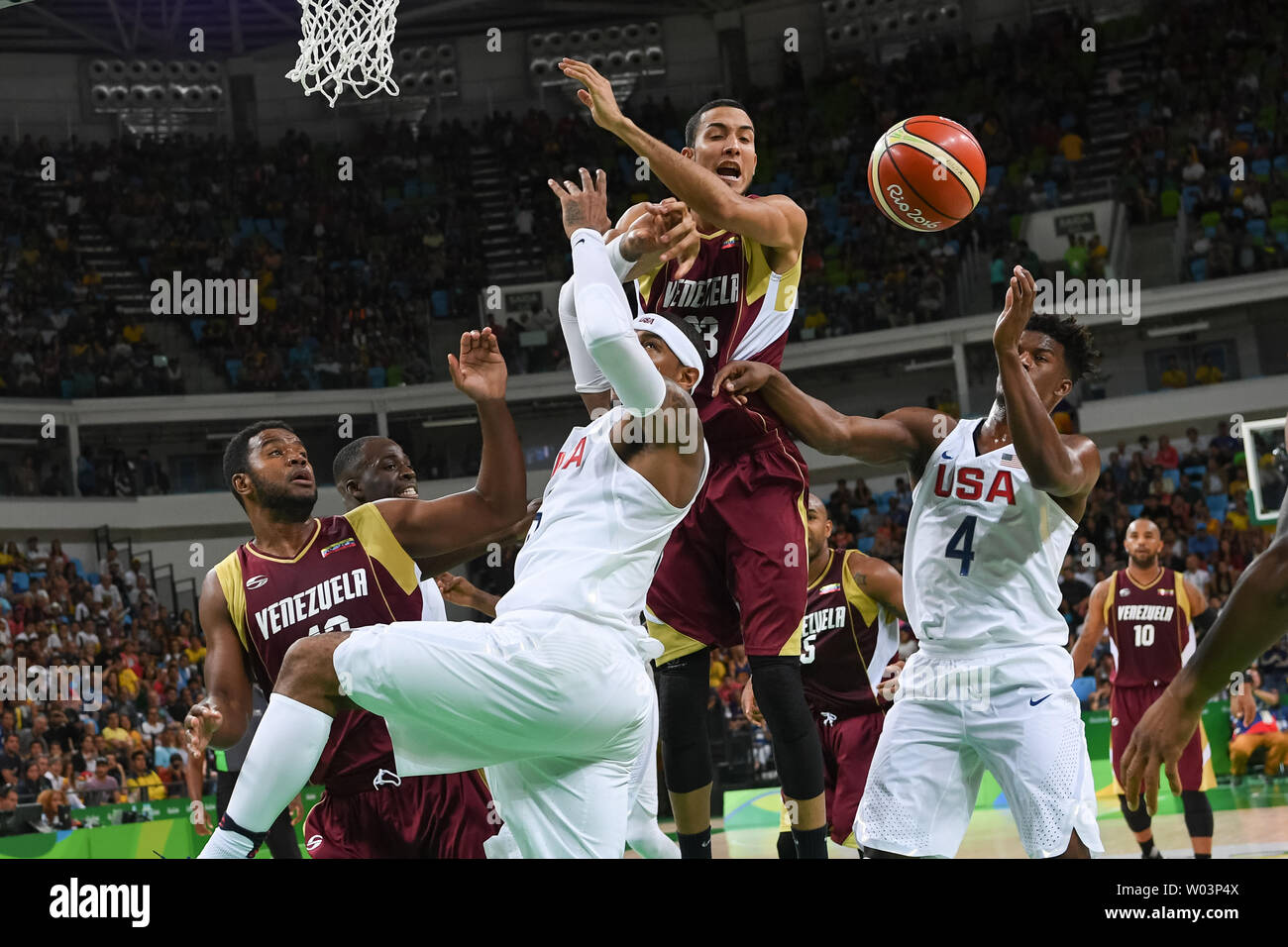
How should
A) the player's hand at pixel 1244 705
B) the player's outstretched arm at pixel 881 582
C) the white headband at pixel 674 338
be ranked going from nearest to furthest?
the white headband at pixel 674 338
the player's outstretched arm at pixel 881 582
the player's hand at pixel 1244 705

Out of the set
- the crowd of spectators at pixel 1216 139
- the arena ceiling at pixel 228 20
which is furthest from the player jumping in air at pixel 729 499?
the arena ceiling at pixel 228 20

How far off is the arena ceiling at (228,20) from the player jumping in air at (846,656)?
63.5ft

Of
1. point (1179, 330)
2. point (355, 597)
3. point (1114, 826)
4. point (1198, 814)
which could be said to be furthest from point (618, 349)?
point (1179, 330)

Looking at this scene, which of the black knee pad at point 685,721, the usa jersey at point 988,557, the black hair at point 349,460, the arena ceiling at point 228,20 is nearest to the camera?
the black knee pad at point 685,721

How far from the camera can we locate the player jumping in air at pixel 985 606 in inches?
192

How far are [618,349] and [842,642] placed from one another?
3246 millimetres

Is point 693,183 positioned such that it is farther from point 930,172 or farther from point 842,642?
point 842,642

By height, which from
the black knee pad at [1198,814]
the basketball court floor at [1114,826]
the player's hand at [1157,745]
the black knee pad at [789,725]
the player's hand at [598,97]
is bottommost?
the basketball court floor at [1114,826]

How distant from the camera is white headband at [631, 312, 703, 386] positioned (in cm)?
477

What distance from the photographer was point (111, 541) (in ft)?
66.9

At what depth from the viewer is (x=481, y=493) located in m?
4.89

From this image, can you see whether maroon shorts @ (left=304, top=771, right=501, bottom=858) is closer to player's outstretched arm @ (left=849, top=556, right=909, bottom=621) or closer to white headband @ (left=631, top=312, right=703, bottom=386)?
white headband @ (left=631, top=312, right=703, bottom=386)

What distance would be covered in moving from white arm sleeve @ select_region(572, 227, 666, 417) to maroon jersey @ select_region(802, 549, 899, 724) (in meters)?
2.89

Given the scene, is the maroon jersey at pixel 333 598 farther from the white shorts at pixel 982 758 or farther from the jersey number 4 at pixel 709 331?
the white shorts at pixel 982 758
